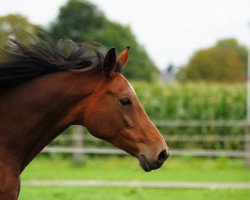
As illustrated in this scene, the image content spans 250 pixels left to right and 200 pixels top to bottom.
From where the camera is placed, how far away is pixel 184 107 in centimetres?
2000

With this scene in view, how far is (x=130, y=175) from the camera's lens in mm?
14320

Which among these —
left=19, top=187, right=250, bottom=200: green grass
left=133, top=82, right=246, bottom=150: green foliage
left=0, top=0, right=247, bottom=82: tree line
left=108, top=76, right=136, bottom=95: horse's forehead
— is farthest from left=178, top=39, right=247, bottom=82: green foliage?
left=108, top=76, right=136, bottom=95: horse's forehead

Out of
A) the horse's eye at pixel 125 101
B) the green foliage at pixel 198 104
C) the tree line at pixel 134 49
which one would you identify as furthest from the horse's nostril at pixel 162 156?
the tree line at pixel 134 49

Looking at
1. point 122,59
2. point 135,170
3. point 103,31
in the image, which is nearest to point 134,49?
point 103,31

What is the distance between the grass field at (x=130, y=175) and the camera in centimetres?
1023

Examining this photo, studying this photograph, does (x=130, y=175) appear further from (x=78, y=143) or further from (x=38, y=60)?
(x=38, y=60)

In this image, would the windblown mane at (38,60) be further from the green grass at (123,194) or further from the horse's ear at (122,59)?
the green grass at (123,194)

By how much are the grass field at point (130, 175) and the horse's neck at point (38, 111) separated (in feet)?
18.4

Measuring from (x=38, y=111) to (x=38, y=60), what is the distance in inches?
14.5

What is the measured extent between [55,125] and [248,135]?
502 inches

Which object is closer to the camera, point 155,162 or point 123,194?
point 155,162

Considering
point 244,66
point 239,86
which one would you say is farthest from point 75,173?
point 244,66

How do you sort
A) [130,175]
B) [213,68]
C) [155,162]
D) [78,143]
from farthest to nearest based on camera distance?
[213,68]
[78,143]
[130,175]
[155,162]

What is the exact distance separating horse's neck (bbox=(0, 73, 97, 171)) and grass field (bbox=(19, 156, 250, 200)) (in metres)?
5.60
